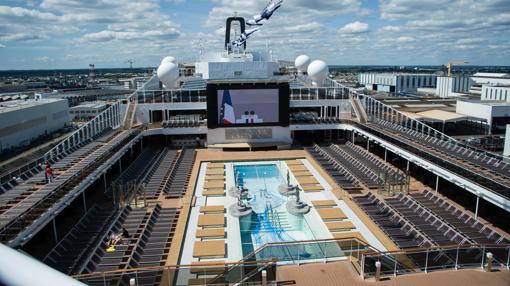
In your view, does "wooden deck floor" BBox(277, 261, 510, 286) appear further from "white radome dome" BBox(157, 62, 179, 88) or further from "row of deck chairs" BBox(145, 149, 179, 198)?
"white radome dome" BBox(157, 62, 179, 88)

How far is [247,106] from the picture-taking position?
29266mm

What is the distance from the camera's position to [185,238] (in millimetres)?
15414

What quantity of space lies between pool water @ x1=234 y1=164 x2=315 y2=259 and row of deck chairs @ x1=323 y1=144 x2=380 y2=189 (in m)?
4.49

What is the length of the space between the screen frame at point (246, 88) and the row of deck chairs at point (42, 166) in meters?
8.35

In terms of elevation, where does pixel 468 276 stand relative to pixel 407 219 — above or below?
above

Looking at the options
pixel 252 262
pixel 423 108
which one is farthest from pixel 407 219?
pixel 423 108

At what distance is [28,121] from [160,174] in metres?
30.2

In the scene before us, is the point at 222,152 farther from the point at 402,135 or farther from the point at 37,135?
the point at 37,135

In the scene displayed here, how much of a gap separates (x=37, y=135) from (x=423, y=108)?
48406 mm

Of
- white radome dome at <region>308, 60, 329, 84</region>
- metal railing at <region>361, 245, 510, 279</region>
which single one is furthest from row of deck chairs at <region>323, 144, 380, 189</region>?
metal railing at <region>361, 245, 510, 279</region>

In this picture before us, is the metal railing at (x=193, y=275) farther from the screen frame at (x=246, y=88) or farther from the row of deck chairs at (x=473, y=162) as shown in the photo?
the screen frame at (x=246, y=88)

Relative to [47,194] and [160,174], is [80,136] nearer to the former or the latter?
[160,174]

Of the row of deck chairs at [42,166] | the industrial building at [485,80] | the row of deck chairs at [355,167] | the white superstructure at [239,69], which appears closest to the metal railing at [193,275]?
the row of deck chairs at [42,166]

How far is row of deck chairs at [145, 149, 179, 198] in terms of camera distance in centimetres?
2073
